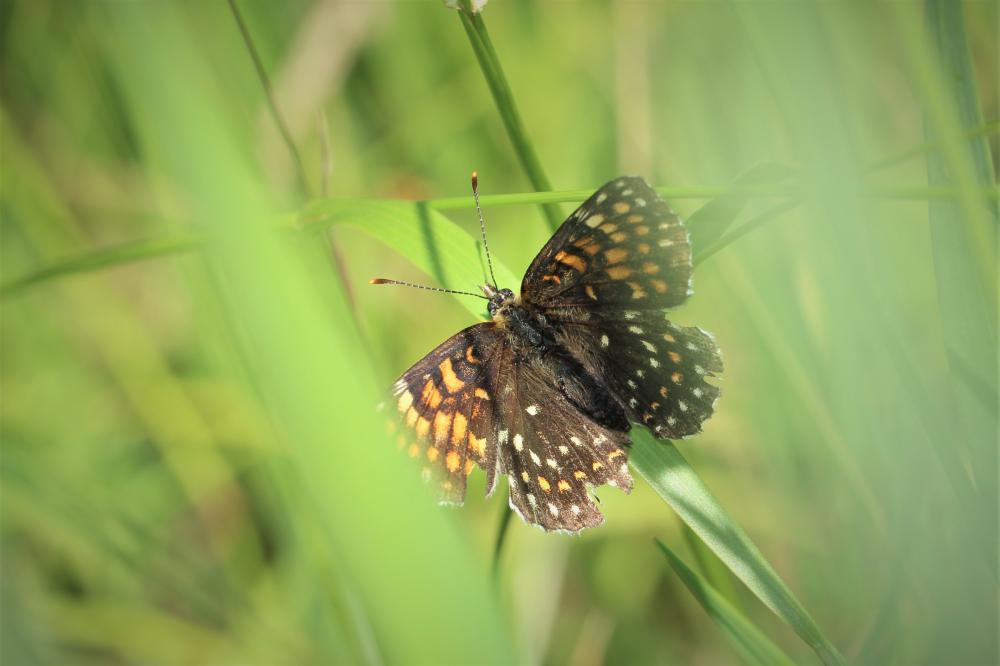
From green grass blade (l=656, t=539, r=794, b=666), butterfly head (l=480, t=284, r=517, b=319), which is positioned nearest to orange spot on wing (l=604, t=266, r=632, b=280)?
butterfly head (l=480, t=284, r=517, b=319)

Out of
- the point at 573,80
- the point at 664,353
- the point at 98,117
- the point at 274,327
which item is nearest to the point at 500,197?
the point at 664,353

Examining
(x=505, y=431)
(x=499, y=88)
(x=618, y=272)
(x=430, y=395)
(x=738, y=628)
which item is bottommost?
(x=738, y=628)

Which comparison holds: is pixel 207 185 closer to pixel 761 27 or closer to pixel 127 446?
pixel 761 27

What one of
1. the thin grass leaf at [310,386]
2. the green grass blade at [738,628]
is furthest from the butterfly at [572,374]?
the thin grass leaf at [310,386]

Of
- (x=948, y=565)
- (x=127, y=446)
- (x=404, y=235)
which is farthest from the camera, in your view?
(x=127, y=446)

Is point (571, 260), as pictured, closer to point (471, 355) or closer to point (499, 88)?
point (471, 355)

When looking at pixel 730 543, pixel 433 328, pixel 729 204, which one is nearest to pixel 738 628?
pixel 730 543

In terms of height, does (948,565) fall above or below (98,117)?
below
